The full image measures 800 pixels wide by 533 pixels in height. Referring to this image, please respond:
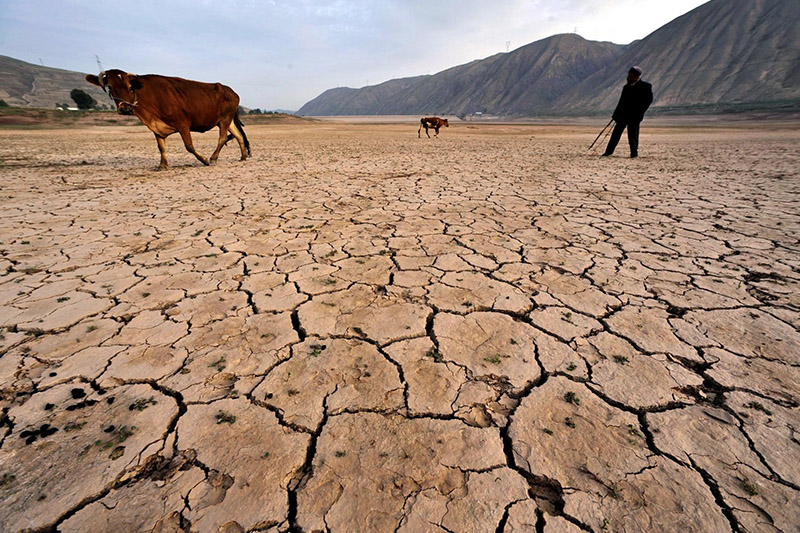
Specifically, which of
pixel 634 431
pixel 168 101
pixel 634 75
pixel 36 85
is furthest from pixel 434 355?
pixel 36 85

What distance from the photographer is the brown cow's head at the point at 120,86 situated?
4875 millimetres

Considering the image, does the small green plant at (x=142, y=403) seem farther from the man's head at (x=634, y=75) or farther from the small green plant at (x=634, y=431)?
the man's head at (x=634, y=75)

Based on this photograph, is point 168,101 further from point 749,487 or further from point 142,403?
point 749,487

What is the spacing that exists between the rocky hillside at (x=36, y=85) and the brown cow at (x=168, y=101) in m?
98.6

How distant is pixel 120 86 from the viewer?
194 inches

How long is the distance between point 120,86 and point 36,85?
135m

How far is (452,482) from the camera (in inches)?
41.5

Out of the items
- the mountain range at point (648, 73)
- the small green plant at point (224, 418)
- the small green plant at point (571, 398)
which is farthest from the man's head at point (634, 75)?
the mountain range at point (648, 73)

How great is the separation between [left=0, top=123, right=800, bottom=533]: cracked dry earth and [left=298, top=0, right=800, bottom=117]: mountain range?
157 feet

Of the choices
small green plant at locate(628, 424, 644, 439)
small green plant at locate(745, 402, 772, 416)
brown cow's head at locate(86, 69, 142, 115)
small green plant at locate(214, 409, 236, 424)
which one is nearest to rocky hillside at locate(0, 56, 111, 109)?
brown cow's head at locate(86, 69, 142, 115)

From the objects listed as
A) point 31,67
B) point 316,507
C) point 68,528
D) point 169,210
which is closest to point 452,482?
point 316,507

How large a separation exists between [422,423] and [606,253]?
7.33 feet

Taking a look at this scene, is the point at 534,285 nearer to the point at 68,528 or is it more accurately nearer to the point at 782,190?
the point at 68,528

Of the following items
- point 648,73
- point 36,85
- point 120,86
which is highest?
point 36,85
